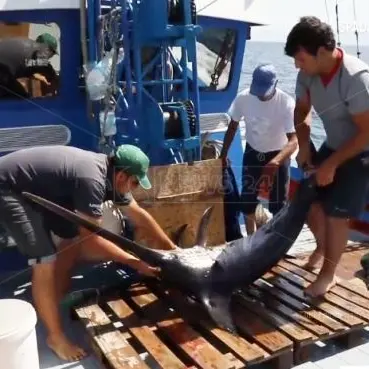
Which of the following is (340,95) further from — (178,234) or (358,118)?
(178,234)

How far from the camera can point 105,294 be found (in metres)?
3.77

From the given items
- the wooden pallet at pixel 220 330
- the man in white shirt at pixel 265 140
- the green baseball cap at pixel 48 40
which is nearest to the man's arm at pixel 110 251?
the wooden pallet at pixel 220 330

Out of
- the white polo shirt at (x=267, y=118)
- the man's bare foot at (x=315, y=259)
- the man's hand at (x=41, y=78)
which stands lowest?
the man's bare foot at (x=315, y=259)

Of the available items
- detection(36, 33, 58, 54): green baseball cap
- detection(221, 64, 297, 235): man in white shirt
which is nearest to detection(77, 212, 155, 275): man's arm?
detection(221, 64, 297, 235): man in white shirt

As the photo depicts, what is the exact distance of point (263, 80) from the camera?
14.4 feet

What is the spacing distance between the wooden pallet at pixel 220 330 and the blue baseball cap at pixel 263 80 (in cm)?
145

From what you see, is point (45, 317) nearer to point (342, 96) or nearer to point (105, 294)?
point (105, 294)

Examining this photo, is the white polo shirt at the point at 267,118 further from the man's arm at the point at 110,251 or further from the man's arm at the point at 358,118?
the man's arm at the point at 110,251

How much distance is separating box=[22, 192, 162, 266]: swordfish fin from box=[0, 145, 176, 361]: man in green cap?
0.06 metres

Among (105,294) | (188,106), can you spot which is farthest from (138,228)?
(188,106)

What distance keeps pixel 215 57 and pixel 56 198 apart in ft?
9.05

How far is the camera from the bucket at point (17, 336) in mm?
2457

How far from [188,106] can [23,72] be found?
1373 millimetres

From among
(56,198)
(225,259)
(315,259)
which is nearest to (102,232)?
(56,198)
